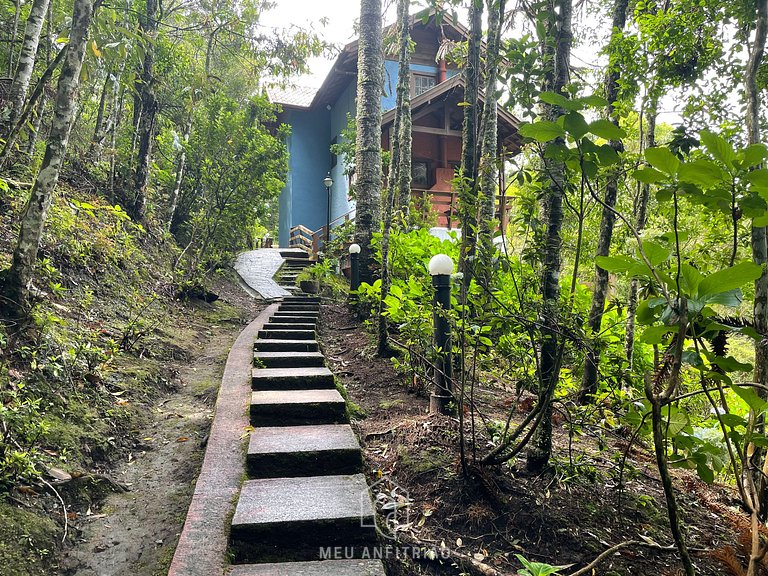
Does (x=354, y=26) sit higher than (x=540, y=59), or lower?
higher

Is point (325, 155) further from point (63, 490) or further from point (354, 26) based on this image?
point (63, 490)

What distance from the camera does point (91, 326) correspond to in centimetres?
472

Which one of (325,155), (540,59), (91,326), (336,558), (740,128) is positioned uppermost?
(325,155)

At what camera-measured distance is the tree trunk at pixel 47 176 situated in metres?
3.52

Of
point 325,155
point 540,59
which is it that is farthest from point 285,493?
point 325,155

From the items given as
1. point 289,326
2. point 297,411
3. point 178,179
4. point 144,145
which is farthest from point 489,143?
point 178,179

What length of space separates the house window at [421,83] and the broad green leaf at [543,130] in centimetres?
1743

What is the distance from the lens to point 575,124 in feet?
5.37

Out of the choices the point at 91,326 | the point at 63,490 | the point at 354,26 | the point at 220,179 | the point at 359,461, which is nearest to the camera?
the point at 63,490

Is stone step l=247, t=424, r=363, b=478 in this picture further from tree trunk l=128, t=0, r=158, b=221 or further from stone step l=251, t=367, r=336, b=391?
tree trunk l=128, t=0, r=158, b=221

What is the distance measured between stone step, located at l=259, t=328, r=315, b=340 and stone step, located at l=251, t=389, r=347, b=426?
2.41m

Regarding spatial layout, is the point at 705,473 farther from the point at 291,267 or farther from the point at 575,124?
the point at 291,267

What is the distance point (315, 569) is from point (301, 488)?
546 mm

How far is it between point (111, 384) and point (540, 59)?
404cm
